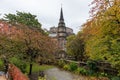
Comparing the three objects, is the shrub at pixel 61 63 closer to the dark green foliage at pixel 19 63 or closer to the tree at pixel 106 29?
the dark green foliage at pixel 19 63

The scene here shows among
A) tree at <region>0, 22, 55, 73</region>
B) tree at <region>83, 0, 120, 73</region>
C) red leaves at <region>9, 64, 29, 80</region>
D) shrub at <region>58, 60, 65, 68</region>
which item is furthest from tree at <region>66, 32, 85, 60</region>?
red leaves at <region>9, 64, 29, 80</region>

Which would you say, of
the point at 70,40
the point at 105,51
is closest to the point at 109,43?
the point at 105,51

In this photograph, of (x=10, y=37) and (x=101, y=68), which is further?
(x=101, y=68)

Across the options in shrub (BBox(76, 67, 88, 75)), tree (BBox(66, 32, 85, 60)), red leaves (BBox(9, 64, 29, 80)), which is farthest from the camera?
tree (BBox(66, 32, 85, 60))

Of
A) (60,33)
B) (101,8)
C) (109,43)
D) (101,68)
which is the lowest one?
(101,68)

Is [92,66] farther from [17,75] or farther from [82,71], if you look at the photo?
[17,75]

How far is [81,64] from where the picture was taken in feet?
106

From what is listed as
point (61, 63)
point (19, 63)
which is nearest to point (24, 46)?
point (19, 63)

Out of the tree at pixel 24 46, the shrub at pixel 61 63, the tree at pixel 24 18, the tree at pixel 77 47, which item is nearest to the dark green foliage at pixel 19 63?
the tree at pixel 24 46

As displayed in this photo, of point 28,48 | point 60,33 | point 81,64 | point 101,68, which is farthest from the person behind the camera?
point 60,33

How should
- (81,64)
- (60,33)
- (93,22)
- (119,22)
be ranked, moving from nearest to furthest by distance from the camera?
(119,22) → (93,22) → (81,64) → (60,33)

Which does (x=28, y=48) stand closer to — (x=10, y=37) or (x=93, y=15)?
(x=10, y=37)

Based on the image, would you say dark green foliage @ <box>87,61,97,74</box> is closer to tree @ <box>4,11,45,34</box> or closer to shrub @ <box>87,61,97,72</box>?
shrub @ <box>87,61,97,72</box>

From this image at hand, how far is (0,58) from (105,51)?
13.3 m
